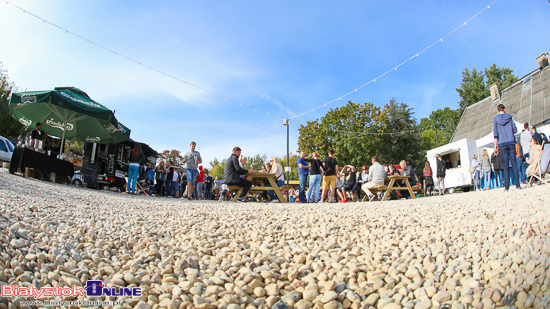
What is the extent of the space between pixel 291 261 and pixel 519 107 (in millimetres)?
23452

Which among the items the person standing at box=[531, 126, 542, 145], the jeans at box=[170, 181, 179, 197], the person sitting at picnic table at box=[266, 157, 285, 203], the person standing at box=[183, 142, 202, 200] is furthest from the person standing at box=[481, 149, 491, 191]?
the jeans at box=[170, 181, 179, 197]

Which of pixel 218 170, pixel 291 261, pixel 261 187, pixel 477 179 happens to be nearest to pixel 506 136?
pixel 261 187

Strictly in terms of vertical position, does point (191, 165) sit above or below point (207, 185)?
below

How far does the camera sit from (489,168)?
10016mm

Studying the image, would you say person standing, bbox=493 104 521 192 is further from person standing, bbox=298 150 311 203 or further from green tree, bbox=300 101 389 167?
green tree, bbox=300 101 389 167

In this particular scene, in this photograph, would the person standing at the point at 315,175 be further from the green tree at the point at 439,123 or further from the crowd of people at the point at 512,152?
the green tree at the point at 439,123

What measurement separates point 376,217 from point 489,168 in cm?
838

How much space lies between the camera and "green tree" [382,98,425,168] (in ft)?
97.9

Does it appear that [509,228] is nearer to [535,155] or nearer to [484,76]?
[535,155]

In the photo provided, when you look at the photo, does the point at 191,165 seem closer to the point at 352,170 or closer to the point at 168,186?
the point at 168,186

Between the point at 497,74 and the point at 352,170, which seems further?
the point at 497,74

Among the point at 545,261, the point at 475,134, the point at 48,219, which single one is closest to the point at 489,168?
the point at 545,261

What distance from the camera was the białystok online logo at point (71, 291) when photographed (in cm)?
188

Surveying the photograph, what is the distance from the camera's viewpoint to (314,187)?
28.5 ft
